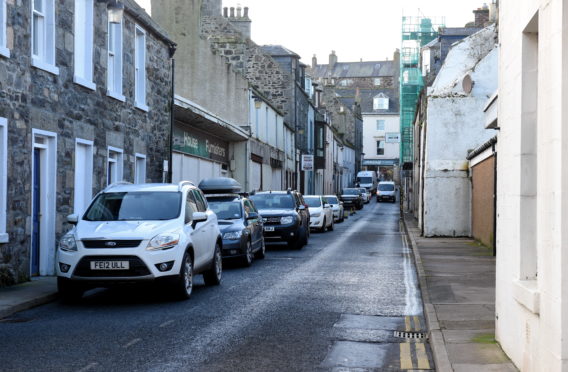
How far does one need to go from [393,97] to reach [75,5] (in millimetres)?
94282

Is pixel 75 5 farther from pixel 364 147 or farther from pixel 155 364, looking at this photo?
pixel 364 147

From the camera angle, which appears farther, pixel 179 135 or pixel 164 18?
pixel 164 18

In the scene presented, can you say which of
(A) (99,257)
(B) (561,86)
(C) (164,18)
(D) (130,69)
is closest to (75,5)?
(D) (130,69)

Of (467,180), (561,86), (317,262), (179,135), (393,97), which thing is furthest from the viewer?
(393,97)

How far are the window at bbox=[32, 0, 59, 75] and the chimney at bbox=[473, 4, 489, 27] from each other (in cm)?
3383

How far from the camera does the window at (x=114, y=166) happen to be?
18641 mm

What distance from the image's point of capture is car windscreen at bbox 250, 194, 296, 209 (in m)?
24.3

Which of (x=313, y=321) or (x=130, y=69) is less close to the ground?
(x=130, y=69)

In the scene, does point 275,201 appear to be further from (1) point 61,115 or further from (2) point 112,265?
(2) point 112,265

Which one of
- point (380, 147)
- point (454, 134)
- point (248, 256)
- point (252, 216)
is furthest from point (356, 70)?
point (248, 256)

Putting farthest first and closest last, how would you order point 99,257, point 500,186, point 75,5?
point 75,5 < point 99,257 < point 500,186

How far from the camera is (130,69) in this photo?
1986 centimetres

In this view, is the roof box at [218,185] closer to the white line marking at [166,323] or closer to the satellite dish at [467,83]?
the satellite dish at [467,83]

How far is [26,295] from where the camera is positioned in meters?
11.9
